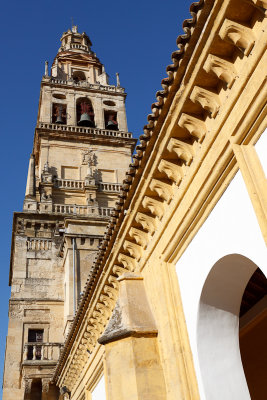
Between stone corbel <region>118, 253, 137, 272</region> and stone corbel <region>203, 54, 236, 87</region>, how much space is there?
346 cm

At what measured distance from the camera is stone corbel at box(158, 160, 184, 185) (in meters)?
5.34

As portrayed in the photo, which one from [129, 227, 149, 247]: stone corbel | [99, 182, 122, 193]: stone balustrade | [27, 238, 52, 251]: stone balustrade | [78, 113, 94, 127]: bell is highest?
[78, 113, 94, 127]: bell

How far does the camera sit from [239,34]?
3914 mm

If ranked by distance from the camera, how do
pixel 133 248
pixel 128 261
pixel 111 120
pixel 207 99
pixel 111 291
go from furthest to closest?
pixel 111 120 → pixel 111 291 → pixel 128 261 → pixel 133 248 → pixel 207 99

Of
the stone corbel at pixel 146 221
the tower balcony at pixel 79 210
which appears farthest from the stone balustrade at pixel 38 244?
the stone corbel at pixel 146 221

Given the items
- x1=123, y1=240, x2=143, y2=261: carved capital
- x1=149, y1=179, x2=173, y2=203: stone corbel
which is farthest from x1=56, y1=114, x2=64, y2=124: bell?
x1=149, y1=179, x2=173, y2=203: stone corbel

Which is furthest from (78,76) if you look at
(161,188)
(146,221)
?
(161,188)

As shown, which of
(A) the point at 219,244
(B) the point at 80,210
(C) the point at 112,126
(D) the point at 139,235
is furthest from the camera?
(C) the point at 112,126

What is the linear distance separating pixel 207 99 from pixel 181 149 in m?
0.77

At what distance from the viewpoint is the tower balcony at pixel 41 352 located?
567 inches

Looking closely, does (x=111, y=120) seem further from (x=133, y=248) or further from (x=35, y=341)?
(x=133, y=248)

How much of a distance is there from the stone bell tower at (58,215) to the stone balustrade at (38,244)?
43mm

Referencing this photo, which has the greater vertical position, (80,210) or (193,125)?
(80,210)

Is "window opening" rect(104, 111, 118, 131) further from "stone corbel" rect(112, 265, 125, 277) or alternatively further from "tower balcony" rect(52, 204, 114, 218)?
"stone corbel" rect(112, 265, 125, 277)
